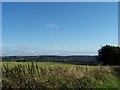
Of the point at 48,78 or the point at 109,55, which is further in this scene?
the point at 109,55

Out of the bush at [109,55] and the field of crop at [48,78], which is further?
the bush at [109,55]

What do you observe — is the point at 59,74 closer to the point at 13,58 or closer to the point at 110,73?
the point at 110,73

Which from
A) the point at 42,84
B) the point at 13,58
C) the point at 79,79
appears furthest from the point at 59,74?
the point at 13,58

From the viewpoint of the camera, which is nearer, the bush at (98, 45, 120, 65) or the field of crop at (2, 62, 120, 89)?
the field of crop at (2, 62, 120, 89)

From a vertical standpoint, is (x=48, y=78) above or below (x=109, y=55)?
below

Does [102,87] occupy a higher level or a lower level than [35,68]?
lower

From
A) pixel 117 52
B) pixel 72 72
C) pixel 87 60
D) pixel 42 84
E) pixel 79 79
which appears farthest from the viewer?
pixel 117 52

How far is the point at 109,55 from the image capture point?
2030 inches

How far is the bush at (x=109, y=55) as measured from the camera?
49.3 meters

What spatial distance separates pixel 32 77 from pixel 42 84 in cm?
92

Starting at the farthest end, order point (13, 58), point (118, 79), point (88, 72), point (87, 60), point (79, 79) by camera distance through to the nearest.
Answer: point (87, 60) < point (13, 58) < point (118, 79) < point (88, 72) < point (79, 79)

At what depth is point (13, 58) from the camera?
102 feet

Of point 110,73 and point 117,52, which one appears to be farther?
point 117,52

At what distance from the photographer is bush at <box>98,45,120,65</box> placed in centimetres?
4931
